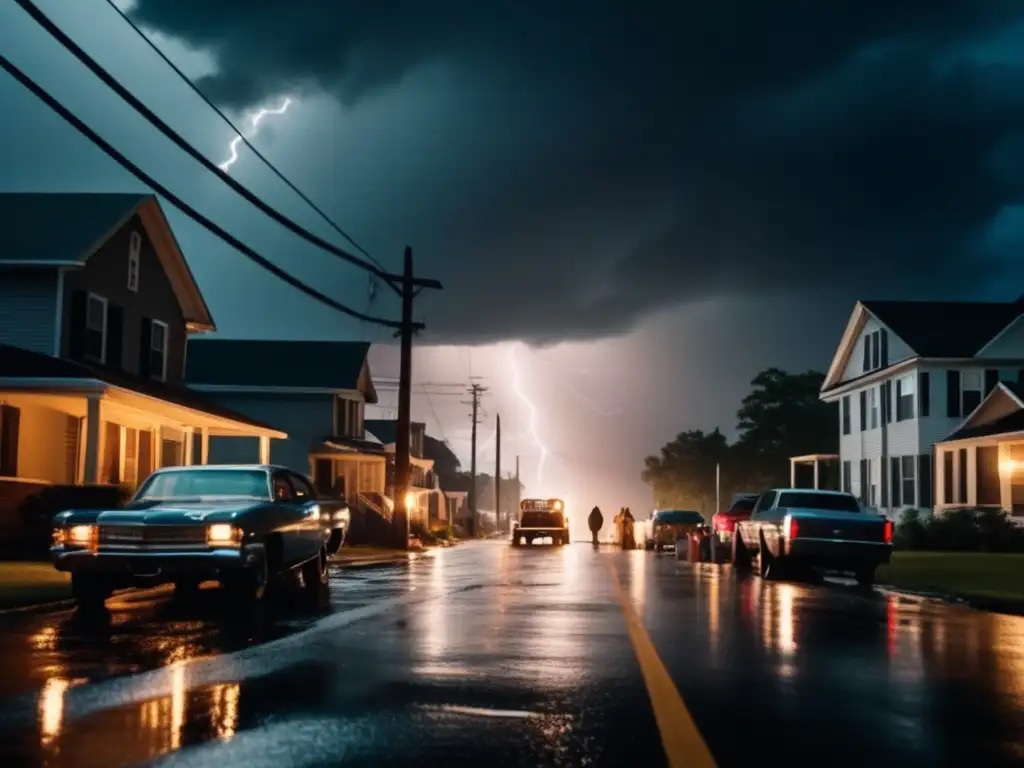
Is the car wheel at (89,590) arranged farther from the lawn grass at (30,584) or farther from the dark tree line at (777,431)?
the dark tree line at (777,431)

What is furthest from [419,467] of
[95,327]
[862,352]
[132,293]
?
[95,327]

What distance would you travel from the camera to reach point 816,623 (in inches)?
594

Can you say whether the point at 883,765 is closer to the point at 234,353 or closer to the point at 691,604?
the point at 691,604

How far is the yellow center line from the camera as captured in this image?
6957 mm

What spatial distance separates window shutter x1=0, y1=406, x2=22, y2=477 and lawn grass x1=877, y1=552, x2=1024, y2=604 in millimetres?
18539

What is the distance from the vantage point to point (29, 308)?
3102 cm

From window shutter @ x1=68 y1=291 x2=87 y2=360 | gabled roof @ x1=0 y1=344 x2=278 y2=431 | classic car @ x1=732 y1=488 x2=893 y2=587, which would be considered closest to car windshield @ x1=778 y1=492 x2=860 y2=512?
classic car @ x1=732 y1=488 x2=893 y2=587

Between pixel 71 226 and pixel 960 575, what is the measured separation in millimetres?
21614

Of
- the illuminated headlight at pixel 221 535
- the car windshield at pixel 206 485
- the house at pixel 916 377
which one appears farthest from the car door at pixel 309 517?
the house at pixel 916 377

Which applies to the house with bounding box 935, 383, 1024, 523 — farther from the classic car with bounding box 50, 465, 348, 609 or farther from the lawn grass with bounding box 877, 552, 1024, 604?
the classic car with bounding box 50, 465, 348, 609

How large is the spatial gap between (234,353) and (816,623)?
48.1 meters

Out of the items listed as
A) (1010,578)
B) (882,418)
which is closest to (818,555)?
(1010,578)

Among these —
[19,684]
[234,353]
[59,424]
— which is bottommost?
[19,684]

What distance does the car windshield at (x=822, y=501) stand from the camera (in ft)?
84.3
